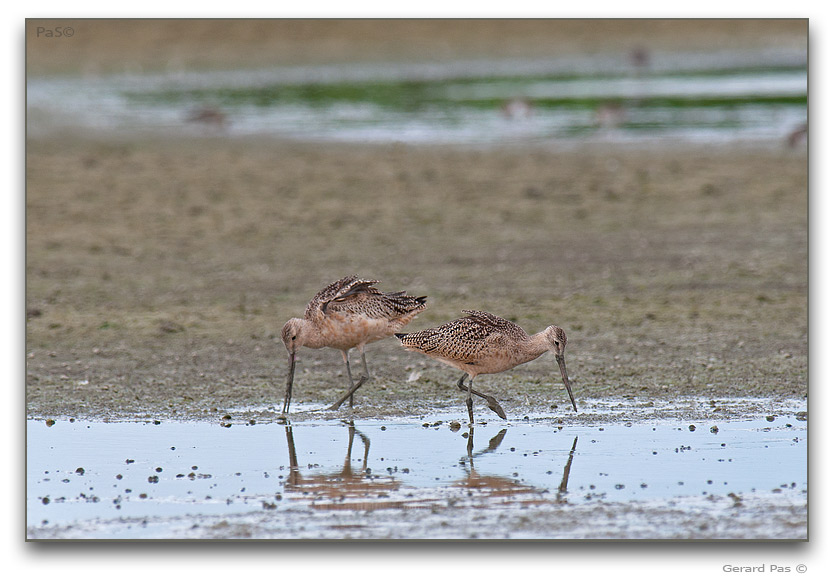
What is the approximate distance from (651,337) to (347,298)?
8.94 ft

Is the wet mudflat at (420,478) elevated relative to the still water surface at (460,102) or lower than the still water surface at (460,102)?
lower

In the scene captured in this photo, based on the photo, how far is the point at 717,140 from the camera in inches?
774

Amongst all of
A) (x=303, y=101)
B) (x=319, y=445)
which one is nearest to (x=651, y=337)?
(x=319, y=445)

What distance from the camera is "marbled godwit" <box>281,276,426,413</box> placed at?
28.5 ft

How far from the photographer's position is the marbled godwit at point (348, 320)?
868 cm

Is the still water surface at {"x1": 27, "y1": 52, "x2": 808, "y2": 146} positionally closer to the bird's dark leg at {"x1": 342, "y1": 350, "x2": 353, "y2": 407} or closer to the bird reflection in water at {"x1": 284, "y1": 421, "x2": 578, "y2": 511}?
the bird's dark leg at {"x1": 342, "y1": 350, "x2": 353, "y2": 407}

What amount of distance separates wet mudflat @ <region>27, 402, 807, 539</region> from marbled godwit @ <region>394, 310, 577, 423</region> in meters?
0.37

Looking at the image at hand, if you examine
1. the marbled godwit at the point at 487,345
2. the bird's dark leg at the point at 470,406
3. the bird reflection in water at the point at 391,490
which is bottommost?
the bird reflection in water at the point at 391,490

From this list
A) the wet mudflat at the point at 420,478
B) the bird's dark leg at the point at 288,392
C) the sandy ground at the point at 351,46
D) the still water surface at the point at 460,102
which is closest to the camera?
the wet mudflat at the point at 420,478

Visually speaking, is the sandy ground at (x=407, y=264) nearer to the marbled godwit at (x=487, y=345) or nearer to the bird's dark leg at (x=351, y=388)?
the bird's dark leg at (x=351, y=388)

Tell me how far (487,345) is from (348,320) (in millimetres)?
1048

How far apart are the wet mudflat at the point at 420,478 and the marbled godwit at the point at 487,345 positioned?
0.37 meters

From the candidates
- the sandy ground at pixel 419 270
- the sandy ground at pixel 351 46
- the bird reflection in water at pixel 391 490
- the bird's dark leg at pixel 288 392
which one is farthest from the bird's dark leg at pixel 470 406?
the sandy ground at pixel 351 46

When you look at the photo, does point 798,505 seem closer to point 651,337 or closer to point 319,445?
point 319,445
